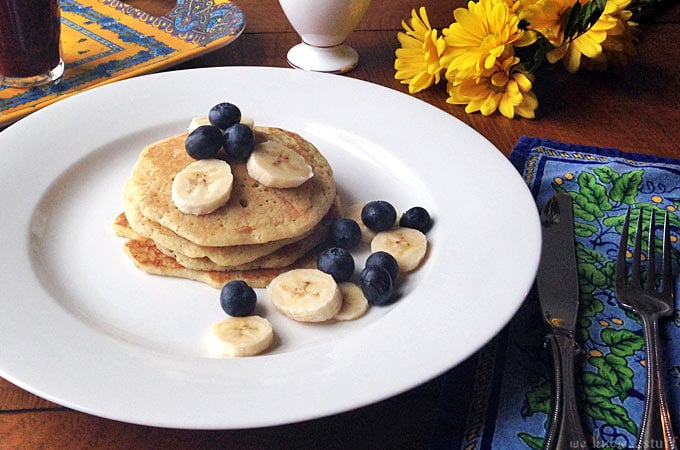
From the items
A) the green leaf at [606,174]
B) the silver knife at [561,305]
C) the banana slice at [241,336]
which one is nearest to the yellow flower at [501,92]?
the green leaf at [606,174]

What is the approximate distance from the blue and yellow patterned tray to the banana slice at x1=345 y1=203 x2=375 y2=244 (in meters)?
0.66

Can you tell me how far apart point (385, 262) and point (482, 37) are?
2.29 feet

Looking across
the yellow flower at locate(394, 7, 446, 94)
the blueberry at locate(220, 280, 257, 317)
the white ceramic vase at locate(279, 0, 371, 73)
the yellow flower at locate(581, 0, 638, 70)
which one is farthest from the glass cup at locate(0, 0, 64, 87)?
the yellow flower at locate(581, 0, 638, 70)

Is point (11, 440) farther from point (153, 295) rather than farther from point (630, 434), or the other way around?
point (630, 434)

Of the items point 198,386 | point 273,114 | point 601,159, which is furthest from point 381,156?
point 198,386

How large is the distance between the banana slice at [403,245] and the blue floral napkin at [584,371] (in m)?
0.17

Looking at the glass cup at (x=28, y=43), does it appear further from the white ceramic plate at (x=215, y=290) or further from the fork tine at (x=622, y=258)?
the fork tine at (x=622, y=258)

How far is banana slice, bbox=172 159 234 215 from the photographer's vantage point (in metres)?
1.11

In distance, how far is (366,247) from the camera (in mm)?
1207

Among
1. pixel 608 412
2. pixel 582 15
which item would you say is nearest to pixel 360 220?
pixel 608 412

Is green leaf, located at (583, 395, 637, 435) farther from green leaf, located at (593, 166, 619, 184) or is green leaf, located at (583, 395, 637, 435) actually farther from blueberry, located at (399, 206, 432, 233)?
green leaf, located at (593, 166, 619, 184)

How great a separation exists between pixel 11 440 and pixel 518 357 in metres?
0.64

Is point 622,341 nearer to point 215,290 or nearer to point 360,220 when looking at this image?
point 360,220

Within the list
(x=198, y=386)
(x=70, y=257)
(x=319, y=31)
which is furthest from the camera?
(x=319, y=31)
